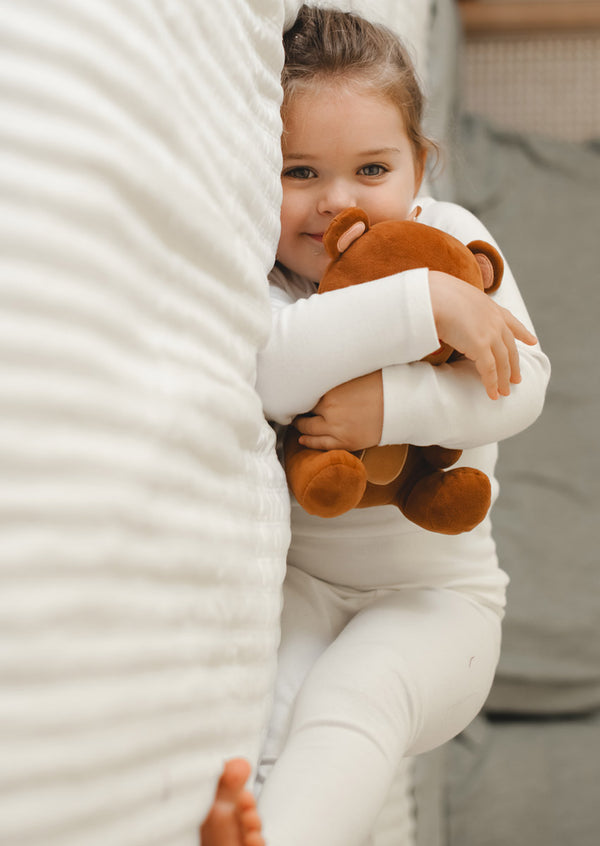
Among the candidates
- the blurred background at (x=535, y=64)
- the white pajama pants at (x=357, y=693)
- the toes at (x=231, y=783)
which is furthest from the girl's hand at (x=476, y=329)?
the blurred background at (x=535, y=64)

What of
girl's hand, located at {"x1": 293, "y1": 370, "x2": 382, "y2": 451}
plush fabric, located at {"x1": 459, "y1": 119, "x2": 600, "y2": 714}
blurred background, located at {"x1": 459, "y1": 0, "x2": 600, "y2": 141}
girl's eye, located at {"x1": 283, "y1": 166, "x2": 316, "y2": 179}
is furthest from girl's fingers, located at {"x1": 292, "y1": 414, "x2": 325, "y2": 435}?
blurred background, located at {"x1": 459, "y1": 0, "x2": 600, "y2": 141}

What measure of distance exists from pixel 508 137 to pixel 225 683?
1743 millimetres

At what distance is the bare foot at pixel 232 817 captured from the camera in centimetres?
49

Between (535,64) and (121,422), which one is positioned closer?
(121,422)

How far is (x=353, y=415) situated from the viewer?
2.04ft

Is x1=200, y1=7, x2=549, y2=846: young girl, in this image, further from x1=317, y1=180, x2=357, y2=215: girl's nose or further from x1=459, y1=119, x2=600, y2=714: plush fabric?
x1=459, y1=119, x2=600, y2=714: plush fabric

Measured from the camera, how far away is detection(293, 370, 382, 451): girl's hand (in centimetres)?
62

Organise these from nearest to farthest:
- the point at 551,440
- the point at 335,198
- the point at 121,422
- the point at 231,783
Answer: the point at 121,422, the point at 231,783, the point at 335,198, the point at 551,440

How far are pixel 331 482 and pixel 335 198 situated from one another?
0.26 metres

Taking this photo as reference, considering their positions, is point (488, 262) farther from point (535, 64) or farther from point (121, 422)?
point (535, 64)

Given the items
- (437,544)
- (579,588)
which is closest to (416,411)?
(437,544)

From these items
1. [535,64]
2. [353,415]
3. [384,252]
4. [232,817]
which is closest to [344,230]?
[384,252]

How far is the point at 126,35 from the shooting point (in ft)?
1.34

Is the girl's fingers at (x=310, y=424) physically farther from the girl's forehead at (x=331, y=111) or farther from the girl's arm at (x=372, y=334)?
the girl's forehead at (x=331, y=111)
